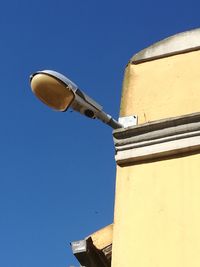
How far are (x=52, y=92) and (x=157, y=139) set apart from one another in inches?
29.1

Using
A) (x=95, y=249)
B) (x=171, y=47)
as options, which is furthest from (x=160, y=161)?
(x=95, y=249)

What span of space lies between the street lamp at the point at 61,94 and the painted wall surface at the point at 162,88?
0.31 metres

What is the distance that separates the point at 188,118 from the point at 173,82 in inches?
18.9

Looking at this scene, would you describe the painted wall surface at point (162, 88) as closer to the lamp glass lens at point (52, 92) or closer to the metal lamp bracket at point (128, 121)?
the metal lamp bracket at point (128, 121)

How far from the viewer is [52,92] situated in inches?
144

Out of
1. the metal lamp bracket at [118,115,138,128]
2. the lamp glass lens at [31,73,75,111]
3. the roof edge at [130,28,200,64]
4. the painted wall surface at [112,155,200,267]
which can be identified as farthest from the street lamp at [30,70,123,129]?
the roof edge at [130,28,200,64]

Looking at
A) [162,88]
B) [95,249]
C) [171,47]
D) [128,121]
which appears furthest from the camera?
[95,249]

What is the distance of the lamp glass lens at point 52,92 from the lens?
363 centimetres

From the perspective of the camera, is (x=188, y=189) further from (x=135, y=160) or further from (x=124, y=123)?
(x=124, y=123)

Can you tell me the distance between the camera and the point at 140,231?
331cm

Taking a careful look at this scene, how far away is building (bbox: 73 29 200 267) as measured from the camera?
10.6 ft

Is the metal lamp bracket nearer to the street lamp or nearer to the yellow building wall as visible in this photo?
the yellow building wall

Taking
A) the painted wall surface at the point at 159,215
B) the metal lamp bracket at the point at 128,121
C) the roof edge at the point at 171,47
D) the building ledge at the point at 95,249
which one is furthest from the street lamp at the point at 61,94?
the building ledge at the point at 95,249

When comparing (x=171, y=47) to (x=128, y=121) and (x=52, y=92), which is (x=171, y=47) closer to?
(x=128, y=121)
